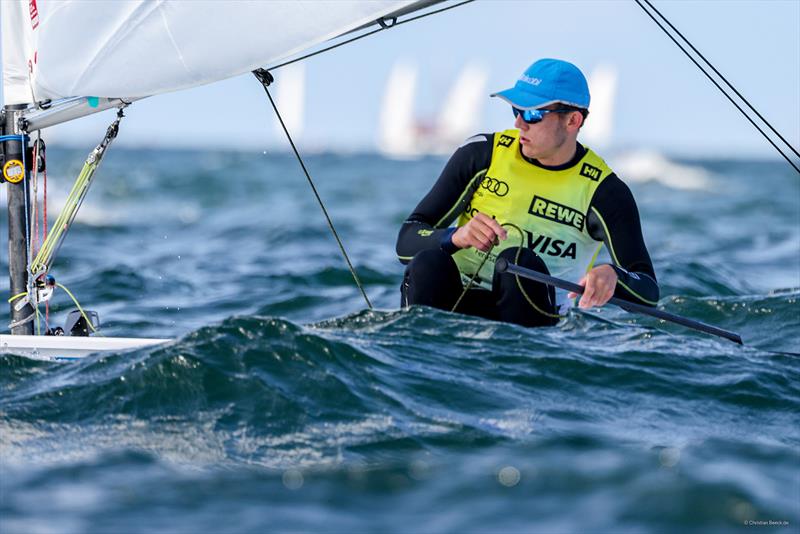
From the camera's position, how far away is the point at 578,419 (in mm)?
3268

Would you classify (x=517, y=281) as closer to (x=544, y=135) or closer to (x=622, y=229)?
(x=622, y=229)

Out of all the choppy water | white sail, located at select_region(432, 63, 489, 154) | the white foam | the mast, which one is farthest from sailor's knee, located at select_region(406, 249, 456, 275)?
white sail, located at select_region(432, 63, 489, 154)

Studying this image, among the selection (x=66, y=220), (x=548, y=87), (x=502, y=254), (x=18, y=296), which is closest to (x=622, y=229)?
(x=502, y=254)

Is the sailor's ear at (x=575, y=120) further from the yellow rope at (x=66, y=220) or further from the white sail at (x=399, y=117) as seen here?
the white sail at (x=399, y=117)

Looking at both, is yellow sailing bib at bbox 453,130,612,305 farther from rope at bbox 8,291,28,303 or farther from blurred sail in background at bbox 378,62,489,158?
blurred sail in background at bbox 378,62,489,158

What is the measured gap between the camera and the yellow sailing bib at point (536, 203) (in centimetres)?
393

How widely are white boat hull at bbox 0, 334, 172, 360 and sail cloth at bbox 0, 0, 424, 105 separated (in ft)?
2.68

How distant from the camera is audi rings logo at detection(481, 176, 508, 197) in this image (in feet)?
13.0

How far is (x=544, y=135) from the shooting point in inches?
152

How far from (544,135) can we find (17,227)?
1904mm

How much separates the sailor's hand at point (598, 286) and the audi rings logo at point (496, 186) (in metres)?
0.57

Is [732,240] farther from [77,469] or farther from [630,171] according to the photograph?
[630,171]

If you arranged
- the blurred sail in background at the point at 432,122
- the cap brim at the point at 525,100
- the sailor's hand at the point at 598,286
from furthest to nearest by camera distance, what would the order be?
1. the blurred sail in background at the point at 432,122
2. the cap brim at the point at 525,100
3. the sailor's hand at the point at 598,286

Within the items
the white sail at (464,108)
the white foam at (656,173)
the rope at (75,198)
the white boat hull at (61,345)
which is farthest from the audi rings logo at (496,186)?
the white sail at (464,108)
